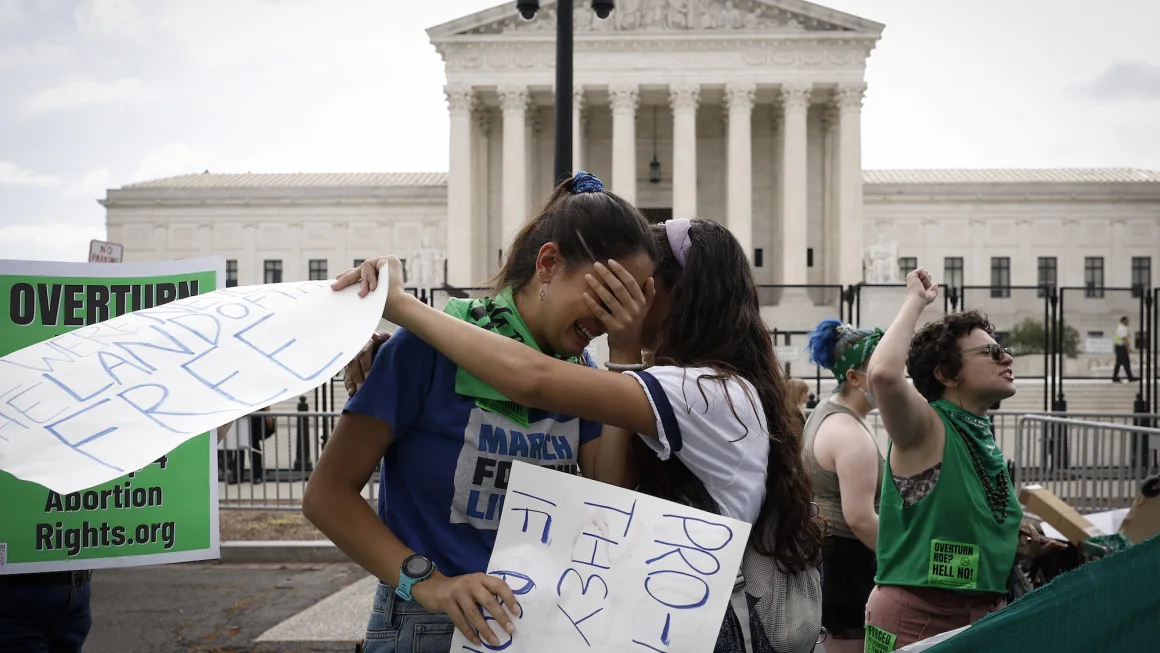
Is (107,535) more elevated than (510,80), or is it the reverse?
(510,80)

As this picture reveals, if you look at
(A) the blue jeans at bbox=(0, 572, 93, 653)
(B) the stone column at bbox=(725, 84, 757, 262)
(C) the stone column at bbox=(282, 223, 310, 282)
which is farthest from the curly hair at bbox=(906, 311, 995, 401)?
(C) the stone column at bbox=(282, 223, 310, 282)

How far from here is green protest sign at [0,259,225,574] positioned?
268 centimetres

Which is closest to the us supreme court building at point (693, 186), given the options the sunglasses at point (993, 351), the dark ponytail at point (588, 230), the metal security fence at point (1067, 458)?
the metal security fence at point (1067, 458)

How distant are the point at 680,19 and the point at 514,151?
10.2 m

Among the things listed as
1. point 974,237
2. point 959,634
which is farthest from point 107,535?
point 974,237

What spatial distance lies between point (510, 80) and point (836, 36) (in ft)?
50.2

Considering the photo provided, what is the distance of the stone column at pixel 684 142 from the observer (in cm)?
4338

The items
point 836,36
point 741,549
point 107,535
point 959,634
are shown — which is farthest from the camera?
point 836,36

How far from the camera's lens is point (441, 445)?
5.95ft

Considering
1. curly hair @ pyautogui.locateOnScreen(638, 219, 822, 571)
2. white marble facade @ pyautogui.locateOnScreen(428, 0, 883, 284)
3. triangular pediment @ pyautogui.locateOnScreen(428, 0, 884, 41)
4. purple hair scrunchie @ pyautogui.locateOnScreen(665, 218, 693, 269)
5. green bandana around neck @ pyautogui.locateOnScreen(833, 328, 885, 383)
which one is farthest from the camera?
white marble facade @ pyautogui.locateOnScreen(428, 0, 883, 284)

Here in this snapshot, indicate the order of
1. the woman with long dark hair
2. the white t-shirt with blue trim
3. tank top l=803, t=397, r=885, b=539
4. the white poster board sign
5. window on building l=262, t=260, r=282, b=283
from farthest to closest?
window on building l=262, t=260, r=282, b=283 < the white poster board sign < tank top l=803, t=397, r=885, b=539 < the white t-shirt with blue trim < the woman with long dark hair

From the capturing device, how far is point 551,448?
6.16ft

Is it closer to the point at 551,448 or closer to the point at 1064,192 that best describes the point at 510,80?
the point at 1064,192

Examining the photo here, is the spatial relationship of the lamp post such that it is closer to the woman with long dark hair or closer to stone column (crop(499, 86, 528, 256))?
the woman with long dark hair
